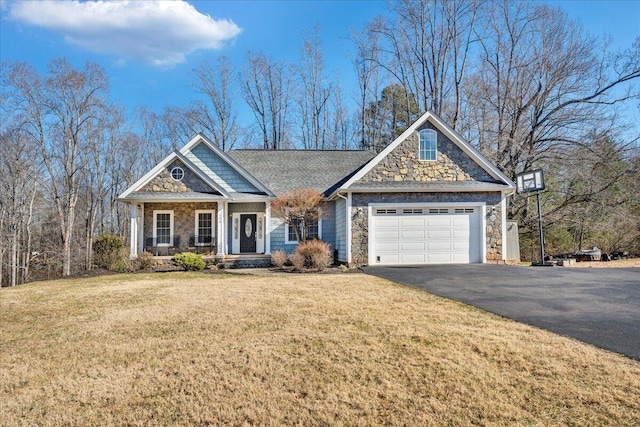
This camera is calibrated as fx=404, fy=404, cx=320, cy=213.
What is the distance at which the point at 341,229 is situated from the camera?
16906 mm

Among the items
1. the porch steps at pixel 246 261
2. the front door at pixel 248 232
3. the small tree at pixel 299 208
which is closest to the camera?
the small tree at pixel 299 208

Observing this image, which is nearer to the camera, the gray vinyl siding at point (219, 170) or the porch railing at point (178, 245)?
the porch railing at point (178, 245)

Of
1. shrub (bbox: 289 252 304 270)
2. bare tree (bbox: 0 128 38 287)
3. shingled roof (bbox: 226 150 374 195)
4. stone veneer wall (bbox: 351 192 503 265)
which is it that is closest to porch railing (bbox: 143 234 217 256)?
shingled roof (bbox: 226 150 374 195)

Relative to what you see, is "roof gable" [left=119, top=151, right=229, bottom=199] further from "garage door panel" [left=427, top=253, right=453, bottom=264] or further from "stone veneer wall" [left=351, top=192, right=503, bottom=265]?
"garage door panel" [left=427, top=253, right=453, bottom=264]

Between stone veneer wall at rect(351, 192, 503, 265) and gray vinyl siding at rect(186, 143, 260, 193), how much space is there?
5257 mm

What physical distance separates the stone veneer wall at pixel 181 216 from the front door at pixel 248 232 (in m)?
1.31

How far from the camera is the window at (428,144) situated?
1619 centimetres

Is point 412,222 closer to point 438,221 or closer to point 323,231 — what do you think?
point 438,221

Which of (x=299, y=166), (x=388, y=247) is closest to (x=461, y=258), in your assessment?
(x=388, y=247)

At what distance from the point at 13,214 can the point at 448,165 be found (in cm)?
2441

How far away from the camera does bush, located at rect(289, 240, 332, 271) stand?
14531mm

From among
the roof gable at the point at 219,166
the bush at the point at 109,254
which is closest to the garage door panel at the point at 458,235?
the roof gable at the point at 219,166

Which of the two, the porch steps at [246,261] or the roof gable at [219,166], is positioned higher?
the roof gable at [219,166]

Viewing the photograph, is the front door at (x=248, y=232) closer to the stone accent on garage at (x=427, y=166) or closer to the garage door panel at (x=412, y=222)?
the stone accent on garage at (x=427, y=166)
